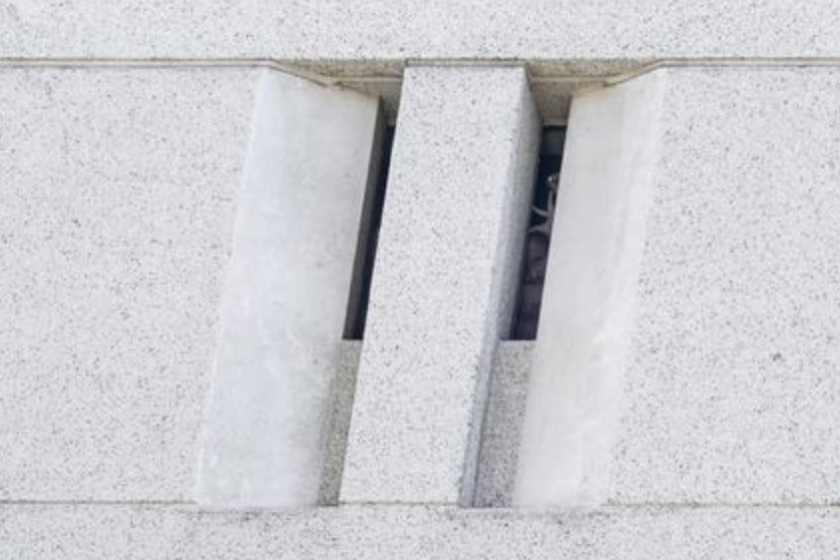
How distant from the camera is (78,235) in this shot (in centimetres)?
1309

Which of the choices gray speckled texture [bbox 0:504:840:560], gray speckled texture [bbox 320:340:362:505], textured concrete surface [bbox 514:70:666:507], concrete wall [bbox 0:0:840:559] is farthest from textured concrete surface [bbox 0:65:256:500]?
textured concrete surface [bbox 514:70:666:507]

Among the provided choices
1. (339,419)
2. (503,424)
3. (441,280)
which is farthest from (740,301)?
(339,419)

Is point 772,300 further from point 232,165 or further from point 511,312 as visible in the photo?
point 232,165

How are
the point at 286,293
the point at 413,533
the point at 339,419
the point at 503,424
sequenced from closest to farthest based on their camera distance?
the point at 413,533, the point at 503,424, the point at 339,419, the point at 286,293

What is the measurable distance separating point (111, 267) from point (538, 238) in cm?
144

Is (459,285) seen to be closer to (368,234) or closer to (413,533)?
(368,234)

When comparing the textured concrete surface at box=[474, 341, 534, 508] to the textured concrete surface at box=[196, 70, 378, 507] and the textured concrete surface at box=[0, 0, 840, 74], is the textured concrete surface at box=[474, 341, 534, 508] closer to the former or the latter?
the textured concrete surface at box=[196, 70, 378, 507]

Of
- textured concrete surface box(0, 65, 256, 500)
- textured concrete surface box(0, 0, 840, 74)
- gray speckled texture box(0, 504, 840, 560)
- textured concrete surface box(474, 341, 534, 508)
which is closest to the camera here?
gray speckled texture box(0, 504, 840, 560)

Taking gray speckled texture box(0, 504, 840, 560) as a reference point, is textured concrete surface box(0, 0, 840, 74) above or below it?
above

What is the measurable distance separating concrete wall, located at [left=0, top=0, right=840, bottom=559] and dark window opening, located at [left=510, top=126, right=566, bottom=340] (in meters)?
0.11

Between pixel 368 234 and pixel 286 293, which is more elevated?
pixel 368 234

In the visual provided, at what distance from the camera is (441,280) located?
41.5 feet

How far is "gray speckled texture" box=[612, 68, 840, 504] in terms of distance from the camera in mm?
12047

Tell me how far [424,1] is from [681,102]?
40.4 inches
